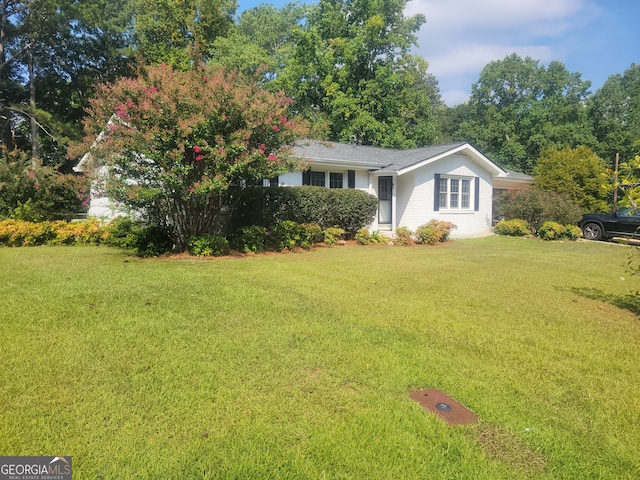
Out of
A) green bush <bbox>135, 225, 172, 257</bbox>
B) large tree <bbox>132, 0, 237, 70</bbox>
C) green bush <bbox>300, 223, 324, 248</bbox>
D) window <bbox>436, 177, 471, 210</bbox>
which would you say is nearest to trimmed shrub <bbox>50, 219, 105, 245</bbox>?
green bush <bbox>135, 225, 172, 257</bbox>

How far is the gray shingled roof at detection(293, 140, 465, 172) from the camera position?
1535 centimetres

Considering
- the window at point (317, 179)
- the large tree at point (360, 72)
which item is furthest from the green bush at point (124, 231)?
the large tree at point (360, 72)

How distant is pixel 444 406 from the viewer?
2971mm

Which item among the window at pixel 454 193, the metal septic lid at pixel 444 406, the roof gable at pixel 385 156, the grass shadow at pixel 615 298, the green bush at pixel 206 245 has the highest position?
the roof gable at pixel 385 156

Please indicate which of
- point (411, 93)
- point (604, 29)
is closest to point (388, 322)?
point (604, 29)

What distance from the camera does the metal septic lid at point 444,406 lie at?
280 cm

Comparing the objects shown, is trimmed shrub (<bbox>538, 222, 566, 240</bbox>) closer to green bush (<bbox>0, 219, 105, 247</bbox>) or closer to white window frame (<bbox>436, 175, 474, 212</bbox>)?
white window frame (<bbox>436, 175, 474, 212</bbox>)

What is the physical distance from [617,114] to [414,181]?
38424mm

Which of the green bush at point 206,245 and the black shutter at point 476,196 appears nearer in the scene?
the green bush at point 206,245

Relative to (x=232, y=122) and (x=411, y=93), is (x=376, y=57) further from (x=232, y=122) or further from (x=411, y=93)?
(x=232, y=122)

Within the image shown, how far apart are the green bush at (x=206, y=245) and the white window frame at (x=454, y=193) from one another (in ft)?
35.0

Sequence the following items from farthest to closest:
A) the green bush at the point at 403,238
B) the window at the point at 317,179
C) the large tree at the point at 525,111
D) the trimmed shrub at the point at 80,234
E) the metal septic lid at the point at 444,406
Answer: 1. the large tree at the point at 525,111
2. the window at the point at 317,179
3. the green bush at the point at 403,238
4. the trimmed shrub at the point at 80,234
5. the metal septic lid at the point at 444,406

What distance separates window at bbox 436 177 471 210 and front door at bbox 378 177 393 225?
7.03ft

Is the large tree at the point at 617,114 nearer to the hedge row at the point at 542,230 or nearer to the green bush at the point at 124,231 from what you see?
the hedge row at the point at 542,230
